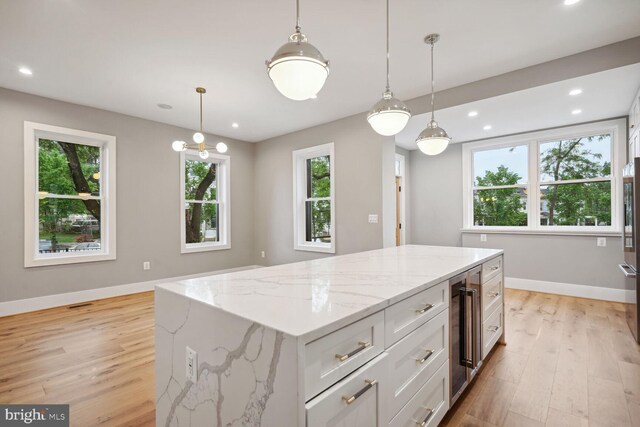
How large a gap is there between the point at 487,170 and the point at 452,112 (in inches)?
77.2

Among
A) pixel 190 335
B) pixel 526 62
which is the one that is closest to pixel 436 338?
pixel 190 335

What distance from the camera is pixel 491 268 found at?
2.34m

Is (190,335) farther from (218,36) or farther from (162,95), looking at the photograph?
(162,95)

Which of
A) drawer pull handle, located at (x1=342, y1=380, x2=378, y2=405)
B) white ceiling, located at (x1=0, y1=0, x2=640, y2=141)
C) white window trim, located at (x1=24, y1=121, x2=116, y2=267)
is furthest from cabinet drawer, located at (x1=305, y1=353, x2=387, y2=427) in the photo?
white window trim, located at (x1=24, y1=121, x2=116, y2=267)

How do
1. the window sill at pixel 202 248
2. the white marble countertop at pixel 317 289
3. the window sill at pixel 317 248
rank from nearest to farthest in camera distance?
the white marble countertop at pixel 317 289
the window sill at pixel 317 248
the window sill at pixel 202 248

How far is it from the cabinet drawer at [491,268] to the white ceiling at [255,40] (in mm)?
1907

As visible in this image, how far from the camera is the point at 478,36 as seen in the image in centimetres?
257

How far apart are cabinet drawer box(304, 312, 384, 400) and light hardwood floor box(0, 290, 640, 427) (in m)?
1.12

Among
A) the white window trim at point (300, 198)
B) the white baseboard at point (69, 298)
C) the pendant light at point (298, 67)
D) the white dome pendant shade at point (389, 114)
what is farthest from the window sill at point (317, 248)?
the pendant light at point (298, 67)

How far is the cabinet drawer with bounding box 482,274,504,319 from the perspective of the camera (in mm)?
2166

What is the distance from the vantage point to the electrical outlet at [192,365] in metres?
1.15

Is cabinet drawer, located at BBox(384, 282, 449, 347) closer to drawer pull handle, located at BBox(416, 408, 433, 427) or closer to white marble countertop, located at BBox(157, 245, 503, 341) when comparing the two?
white marble countertop, located at BBox(157, 245, 503, 341)

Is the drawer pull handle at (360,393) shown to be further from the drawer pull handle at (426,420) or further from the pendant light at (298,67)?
the pendant light at (298,67)

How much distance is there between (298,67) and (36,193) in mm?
4250
